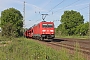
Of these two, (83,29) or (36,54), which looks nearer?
(36,54)

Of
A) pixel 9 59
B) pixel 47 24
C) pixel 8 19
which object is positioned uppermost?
pixel 8 19

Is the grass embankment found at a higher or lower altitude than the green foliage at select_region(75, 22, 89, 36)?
lower

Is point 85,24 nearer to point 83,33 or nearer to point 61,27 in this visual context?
point 83,33

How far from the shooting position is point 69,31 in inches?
3991

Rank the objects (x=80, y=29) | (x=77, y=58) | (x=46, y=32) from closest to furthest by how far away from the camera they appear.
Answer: (x=77, y=58) → (x=46, y=32) → (x=80, y=29)

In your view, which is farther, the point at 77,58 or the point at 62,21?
the point at 62,21

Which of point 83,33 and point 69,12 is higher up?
point 69,12

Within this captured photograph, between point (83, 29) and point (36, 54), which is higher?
point (83, 29)

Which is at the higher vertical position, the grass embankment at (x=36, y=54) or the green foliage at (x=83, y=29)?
the green foliage at (x=83, y=29)

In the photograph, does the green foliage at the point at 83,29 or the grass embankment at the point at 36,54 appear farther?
the green foliage at the point at 83,29

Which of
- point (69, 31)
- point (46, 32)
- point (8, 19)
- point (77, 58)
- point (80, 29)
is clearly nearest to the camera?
point (77, 58)

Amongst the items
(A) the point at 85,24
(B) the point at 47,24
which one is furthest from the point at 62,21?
(B) the point at 47,24

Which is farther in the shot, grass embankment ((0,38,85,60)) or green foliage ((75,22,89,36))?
green foliage ((75,22,89,36))

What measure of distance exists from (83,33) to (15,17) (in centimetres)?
3063
